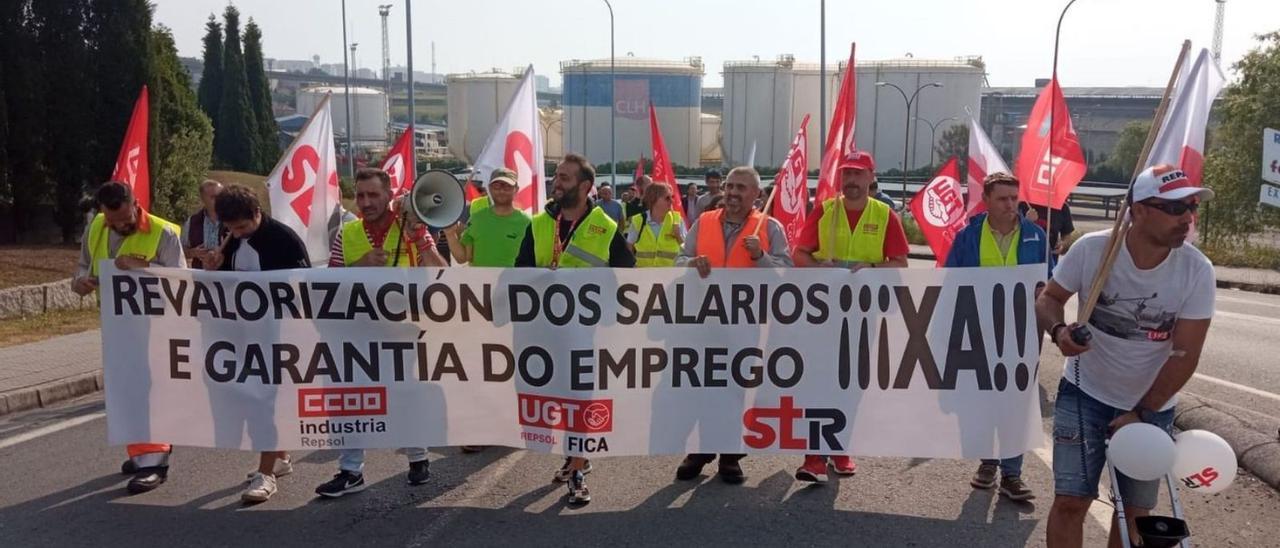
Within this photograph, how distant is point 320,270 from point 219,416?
0.91 meters

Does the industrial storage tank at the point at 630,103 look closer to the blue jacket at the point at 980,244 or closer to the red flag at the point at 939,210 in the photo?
the red flag at the point at 939,210

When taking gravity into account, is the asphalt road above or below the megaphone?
below

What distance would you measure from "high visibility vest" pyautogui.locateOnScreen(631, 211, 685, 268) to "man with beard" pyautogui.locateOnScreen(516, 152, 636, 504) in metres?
4.55

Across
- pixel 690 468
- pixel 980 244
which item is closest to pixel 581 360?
pixel 690 468

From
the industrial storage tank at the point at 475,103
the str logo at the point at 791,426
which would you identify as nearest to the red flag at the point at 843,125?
the str logo at the point at 791,426

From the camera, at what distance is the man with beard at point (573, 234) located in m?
6.07

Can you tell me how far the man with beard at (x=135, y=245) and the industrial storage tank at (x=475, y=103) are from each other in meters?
71.5

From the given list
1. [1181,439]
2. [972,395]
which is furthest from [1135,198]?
[972,395]

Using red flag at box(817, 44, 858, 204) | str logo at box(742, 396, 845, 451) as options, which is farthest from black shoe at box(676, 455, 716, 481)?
red flag at box(817, 44, 858, 204)

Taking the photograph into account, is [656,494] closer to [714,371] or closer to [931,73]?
[714,371]

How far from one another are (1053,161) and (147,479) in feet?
22.1

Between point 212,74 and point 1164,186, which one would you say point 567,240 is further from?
point 212,74

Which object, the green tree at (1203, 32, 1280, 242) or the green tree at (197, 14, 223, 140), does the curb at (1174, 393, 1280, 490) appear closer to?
the green tree at (1203, 32, 1280, 242)

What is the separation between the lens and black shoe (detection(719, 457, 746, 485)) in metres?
6.05
